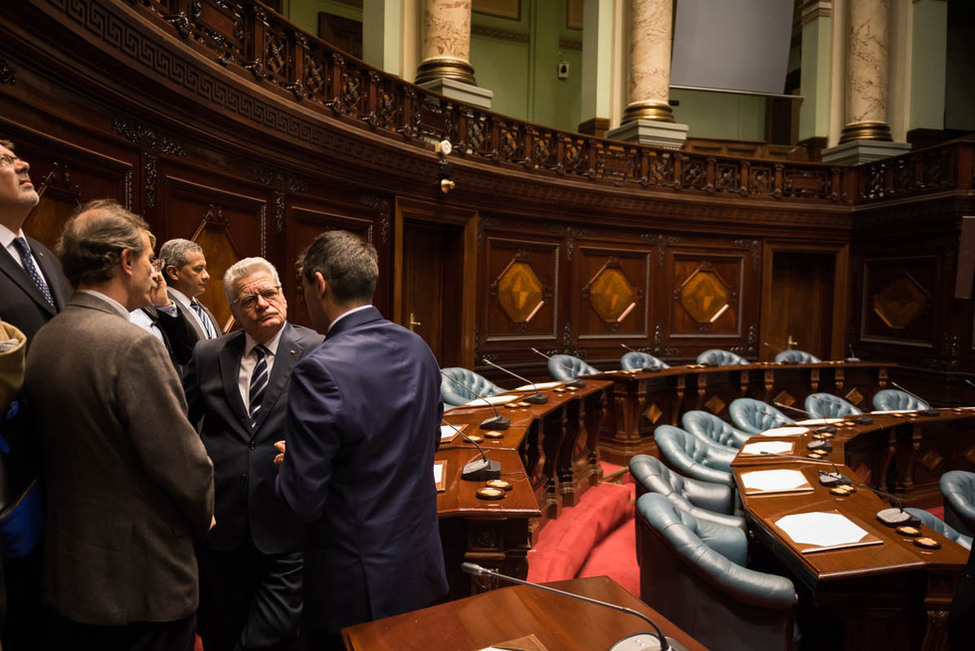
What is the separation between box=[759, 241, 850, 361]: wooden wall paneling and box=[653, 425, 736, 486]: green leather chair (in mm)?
5632

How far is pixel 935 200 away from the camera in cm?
790

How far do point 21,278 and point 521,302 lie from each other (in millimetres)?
6240

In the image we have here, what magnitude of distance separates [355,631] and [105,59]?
2.86m

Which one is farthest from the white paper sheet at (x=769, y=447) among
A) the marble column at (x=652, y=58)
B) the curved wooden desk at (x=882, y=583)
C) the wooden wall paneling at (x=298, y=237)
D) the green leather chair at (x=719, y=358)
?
the marble column at (x=652, y=58)

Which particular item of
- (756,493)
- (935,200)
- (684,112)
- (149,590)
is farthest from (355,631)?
(684,112)

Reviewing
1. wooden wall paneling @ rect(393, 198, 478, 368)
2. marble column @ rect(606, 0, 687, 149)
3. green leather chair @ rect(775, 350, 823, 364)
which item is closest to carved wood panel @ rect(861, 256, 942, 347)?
green leather chair @ rect(775, 350, 823, 364)

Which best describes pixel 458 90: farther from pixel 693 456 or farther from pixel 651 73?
pixel 693 456

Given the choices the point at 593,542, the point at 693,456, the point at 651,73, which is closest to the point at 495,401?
the point at 593,542

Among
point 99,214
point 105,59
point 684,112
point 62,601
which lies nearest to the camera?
point 62,601

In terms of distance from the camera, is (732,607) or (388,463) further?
(732,607)

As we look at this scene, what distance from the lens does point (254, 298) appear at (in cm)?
196

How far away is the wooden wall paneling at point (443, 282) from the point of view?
680cm

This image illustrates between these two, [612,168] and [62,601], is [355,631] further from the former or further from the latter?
[612,168]

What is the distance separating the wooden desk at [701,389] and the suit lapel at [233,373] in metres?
4.58
